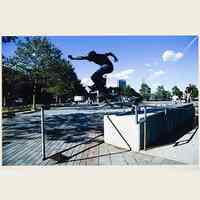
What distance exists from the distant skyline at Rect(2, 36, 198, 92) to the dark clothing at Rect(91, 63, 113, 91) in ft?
0.70

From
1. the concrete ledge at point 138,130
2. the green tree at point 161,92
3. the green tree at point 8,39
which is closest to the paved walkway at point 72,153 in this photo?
the concrete ledge at point 138,130

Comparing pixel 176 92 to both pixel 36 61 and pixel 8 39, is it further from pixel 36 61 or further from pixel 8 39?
pixel 36 61

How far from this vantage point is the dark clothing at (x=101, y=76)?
3898 millimetres

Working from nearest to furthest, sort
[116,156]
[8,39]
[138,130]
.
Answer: [116,156]
[138,130]
[8,39]

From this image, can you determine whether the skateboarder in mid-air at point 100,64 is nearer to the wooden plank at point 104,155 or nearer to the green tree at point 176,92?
the wooden plank at point 104,155

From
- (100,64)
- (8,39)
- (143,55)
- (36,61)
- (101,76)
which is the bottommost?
(101,76)

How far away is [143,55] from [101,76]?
3.40 feet

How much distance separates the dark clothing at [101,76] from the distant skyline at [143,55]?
8.5 inches

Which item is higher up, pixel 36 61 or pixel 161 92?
pixel 36 61

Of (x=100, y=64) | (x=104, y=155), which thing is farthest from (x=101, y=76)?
(x=104, y=155)

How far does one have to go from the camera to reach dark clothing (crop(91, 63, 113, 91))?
12.8 feet

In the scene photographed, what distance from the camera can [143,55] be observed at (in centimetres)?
428
